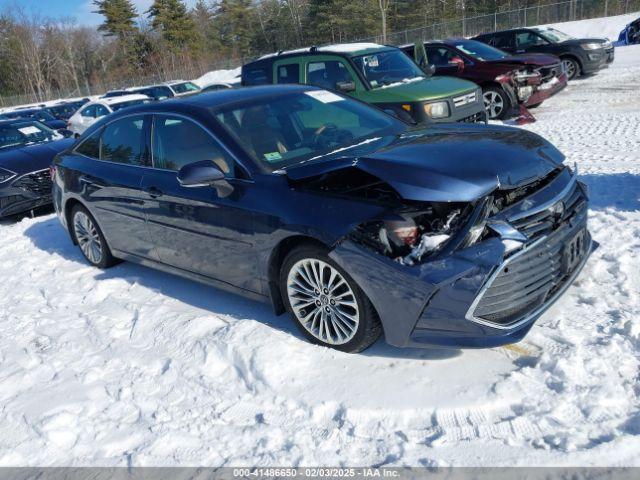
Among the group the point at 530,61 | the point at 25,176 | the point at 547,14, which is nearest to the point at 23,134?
the point at 25,176

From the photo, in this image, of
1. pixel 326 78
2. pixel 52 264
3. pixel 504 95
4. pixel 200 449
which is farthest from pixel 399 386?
pixel 504 95

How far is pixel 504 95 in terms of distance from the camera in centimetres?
1147

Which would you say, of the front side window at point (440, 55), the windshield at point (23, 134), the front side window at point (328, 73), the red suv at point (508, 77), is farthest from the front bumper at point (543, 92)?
the windshield at point (23, 134)

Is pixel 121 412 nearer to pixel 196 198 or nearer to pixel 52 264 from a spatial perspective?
pixel 196 198

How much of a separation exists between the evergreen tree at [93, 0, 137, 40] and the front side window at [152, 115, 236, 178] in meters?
71.3

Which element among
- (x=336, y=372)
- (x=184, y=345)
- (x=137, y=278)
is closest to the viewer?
(x=336, y=372)

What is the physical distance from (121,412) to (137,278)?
2294 millimetres

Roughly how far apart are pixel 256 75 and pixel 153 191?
601 centimetres

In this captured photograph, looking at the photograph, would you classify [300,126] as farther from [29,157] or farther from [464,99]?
[29,157]

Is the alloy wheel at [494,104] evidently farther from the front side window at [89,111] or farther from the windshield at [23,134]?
the front side window at [89,111]

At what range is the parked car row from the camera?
3.12 meters

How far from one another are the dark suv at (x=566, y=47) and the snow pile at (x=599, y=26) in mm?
15705

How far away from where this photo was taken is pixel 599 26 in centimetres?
3098

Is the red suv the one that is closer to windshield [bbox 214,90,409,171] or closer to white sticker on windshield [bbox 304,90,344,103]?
white sticker on windshield [bbox 304,90,344,103]
